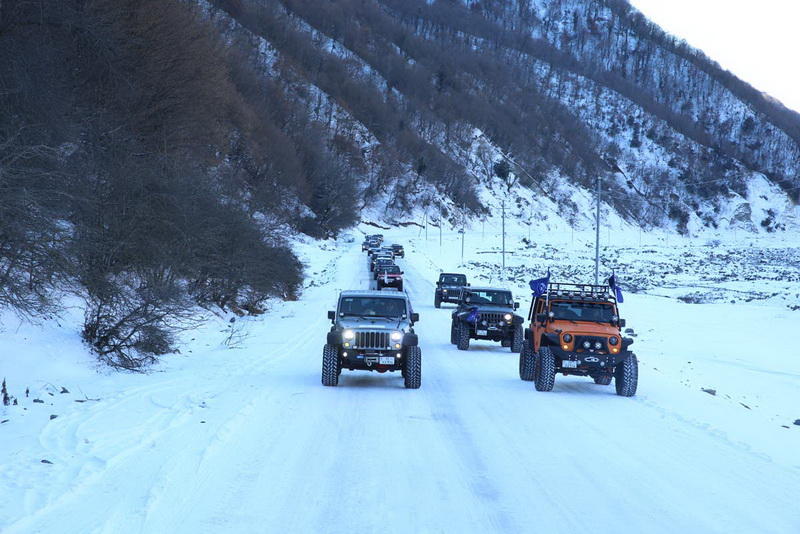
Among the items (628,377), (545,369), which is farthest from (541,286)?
(628,377)

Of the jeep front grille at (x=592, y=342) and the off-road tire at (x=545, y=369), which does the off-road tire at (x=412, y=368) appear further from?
the jeep front grille at (x=592, y=342)

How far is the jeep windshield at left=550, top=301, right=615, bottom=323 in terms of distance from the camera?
1636 centimetres

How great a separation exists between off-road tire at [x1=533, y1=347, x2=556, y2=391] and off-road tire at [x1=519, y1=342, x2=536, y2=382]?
3.60ft

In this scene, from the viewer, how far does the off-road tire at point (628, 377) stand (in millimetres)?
15078

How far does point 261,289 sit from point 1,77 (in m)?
11.6

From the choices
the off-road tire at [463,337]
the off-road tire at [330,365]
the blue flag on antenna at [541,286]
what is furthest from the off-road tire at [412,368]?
the off-road tire at [463,337]

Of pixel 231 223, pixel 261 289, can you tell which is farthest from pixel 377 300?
pixel 261 289

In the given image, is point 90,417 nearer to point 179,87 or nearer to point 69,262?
point 69,262

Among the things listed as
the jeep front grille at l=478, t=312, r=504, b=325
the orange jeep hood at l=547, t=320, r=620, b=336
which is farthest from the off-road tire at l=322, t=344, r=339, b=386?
the jeep front grille at l=478, t=312, r=504, b=325

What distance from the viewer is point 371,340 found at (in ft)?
49.9

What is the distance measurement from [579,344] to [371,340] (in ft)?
12.9

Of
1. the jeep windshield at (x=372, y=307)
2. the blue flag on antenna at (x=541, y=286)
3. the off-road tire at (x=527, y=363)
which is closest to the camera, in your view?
the jeep windshield at (x=372, y=307)

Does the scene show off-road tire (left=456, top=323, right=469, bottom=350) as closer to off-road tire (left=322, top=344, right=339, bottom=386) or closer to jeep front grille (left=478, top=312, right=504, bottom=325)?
jeep front grille (left=478, top=312, right=504, bottom=325)

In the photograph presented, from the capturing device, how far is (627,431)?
11.6m
